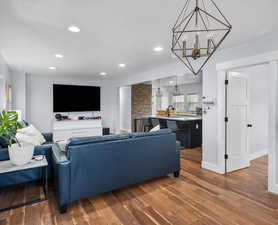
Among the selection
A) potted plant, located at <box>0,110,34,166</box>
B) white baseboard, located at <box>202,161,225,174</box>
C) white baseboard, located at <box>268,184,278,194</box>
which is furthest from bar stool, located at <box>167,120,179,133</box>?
potted plant, located at <box>0,110,34,166</box>

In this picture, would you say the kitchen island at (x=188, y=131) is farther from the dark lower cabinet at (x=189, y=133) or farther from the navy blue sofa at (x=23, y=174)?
the navy blue sofa at (x=23, y=174)

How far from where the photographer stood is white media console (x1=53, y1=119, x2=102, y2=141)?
6160 mm

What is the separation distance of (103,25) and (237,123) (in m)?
3.28

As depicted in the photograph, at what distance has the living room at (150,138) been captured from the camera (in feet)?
6.64

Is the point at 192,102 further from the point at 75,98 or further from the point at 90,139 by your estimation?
the point at 90,139

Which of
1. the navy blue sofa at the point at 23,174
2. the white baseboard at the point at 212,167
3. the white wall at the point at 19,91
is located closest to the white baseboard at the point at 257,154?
Answer: the white baseboard at the point at 212,167

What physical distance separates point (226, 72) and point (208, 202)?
97.0 inches

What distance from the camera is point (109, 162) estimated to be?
248cm

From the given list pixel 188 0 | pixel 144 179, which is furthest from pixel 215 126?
pixel 188 0

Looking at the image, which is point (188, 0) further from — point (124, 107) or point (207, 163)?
point (124, 107)

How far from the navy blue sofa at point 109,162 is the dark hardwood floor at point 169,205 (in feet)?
0.59

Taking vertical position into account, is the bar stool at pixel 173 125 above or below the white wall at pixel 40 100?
below

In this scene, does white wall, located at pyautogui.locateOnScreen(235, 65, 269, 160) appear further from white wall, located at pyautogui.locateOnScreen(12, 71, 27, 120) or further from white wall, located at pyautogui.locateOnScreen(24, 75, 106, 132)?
white wall, located at pyautogui.locateOnScreen(12, 71, 27, 120)

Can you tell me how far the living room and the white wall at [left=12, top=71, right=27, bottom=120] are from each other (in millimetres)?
1391
